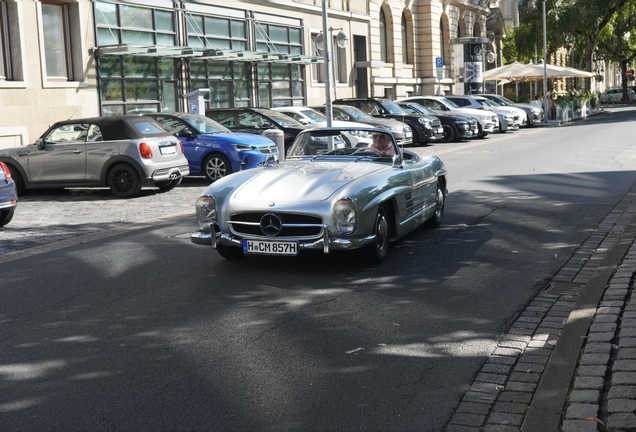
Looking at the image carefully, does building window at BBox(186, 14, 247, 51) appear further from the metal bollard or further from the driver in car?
the driver in car

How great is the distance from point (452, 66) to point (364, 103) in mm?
26119

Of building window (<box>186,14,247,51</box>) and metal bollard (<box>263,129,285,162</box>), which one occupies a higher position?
building window (<box>186,14,247,51</box>)

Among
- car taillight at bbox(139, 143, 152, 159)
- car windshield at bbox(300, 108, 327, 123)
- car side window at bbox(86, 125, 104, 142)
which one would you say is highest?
car windshield at bbox(300, 108, 327, 123)

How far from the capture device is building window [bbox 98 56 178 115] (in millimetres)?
26906

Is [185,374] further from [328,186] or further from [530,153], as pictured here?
[530,153]

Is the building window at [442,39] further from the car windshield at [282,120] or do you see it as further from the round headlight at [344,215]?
the round headlight at [344,215]

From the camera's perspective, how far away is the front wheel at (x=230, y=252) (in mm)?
9000

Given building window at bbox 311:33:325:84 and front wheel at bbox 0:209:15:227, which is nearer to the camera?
front wheel at bbox 0:209:15:227

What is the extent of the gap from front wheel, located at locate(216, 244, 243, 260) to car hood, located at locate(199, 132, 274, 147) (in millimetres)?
9378

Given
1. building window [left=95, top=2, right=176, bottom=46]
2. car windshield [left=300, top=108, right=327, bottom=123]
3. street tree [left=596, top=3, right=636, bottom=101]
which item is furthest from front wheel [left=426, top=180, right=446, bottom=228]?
street tree [left=596, top=3, right=636, bottom=101]

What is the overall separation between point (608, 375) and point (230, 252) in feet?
15.7

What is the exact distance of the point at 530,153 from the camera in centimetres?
2306

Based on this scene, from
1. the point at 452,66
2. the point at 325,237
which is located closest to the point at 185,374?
the point at 325,237

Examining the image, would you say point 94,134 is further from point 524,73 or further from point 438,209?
point 524,73
